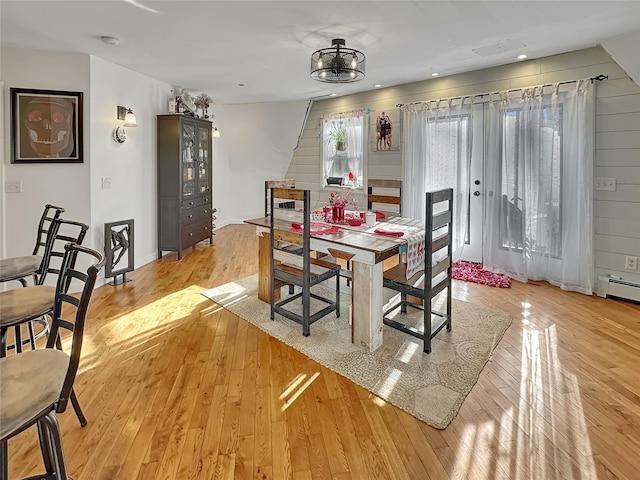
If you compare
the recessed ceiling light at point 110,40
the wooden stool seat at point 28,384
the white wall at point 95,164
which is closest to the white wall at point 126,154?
the white wall at point 95,164

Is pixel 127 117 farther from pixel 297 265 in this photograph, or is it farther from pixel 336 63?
pixel 297 265

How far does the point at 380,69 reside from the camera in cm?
479

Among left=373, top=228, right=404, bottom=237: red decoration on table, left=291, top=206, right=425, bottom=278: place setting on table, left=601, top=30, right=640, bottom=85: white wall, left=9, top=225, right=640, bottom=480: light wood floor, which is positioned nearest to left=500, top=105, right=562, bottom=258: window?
left=601, top=30, right=640, bottom=85: white wall

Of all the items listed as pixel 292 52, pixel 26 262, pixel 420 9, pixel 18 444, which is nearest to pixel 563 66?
pixel 420 9

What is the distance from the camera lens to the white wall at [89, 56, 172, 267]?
4.32 metres

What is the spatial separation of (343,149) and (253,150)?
2.25 metres

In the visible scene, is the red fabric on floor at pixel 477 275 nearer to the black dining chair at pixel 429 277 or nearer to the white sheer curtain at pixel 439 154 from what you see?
the white sheer curtain at pixel 439 154

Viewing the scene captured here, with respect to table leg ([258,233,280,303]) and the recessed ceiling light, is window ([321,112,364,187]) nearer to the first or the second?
table leg ([258,233,280,303])

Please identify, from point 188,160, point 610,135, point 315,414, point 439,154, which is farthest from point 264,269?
point 610,135

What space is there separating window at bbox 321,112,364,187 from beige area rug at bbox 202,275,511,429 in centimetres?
319

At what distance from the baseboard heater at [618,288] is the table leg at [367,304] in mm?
2672

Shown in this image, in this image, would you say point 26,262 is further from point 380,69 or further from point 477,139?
point 477,139

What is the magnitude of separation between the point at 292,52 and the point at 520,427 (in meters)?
3.79

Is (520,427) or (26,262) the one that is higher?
(26,262)
